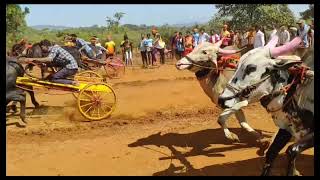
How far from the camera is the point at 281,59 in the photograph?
23.5 feet

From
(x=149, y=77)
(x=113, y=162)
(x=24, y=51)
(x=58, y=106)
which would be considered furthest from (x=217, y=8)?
(x=113, y=162)

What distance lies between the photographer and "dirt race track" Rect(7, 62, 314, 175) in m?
8.38

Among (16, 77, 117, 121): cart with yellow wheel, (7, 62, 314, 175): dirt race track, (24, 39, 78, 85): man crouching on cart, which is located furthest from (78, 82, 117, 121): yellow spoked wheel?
(24, 39, 78, 85): man crouching on cart

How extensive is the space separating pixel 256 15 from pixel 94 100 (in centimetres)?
2343

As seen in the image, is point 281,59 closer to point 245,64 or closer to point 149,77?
point 245,64

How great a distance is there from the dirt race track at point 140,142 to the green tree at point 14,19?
18.6m

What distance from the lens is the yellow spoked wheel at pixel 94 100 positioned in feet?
40.3

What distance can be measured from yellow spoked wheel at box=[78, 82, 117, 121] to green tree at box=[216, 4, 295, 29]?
2221cm

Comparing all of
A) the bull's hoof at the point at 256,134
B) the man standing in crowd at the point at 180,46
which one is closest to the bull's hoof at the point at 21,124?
the bull's hoof at the point at 256,134

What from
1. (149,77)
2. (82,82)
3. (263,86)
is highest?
(263,86)

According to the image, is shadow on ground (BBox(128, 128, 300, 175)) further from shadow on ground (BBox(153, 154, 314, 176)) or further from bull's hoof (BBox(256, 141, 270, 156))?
bull's hoof (BBox(256, 141, 270, 156))

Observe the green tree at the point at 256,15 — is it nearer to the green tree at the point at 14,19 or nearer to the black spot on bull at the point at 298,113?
the green tree at the point at 14,19
